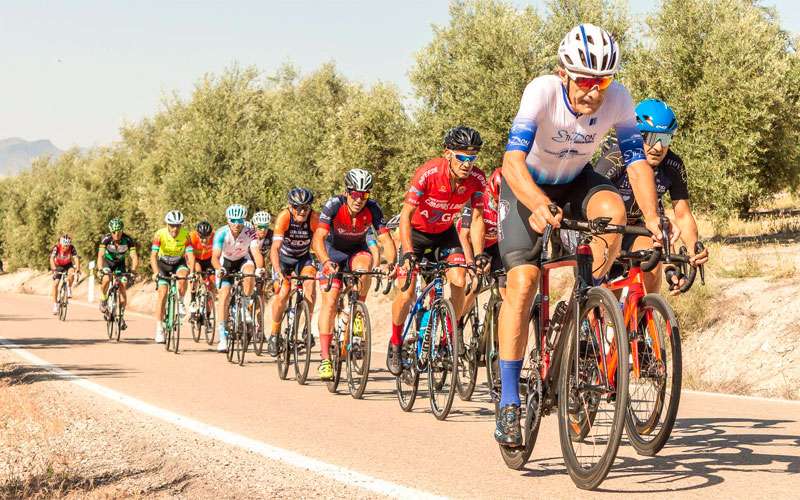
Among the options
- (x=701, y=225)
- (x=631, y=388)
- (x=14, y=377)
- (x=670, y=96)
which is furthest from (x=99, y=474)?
(x=701, y=225)

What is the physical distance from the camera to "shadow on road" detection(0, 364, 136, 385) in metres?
11.8

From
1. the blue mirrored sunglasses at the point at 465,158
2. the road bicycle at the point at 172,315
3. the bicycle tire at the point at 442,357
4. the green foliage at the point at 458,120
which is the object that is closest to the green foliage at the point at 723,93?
the green foliage at the point at 458,120

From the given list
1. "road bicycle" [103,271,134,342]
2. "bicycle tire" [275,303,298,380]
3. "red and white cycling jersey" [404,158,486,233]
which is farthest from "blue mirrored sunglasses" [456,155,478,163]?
"road bicycle" [103,271,134,342]

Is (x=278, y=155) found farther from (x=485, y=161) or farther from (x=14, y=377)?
(x=14, y=377)

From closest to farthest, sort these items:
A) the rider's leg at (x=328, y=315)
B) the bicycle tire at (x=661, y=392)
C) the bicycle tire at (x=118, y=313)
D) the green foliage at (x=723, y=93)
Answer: the bicycle tire at (x=661, y=392)
the rider's leg at (x=328, y=315)
the bicycle tire at (x=118, y=313)
the green foliage at (x=723, y=93)

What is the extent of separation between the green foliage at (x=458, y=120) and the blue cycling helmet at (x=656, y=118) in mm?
21747

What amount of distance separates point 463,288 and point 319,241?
2.17 meters

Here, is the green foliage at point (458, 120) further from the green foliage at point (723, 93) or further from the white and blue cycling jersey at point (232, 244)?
the white and blue cycling jersey at point (232, 244)

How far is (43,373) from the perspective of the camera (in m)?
12.4

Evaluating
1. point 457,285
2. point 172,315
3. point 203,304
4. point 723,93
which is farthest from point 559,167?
point 723,93

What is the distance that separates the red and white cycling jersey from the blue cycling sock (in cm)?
380

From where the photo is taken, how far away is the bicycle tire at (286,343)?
11.9 m

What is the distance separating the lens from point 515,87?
3391 centimetres

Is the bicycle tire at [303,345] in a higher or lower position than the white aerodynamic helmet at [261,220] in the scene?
lower
